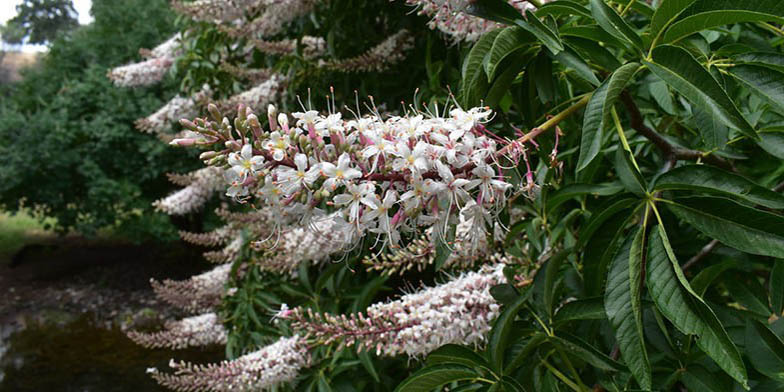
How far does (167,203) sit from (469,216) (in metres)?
2.49

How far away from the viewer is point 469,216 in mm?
678

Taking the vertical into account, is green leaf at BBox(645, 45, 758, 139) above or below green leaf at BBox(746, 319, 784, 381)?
above

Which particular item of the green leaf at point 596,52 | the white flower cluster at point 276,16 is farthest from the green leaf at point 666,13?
the white flower cluster at point 276,16

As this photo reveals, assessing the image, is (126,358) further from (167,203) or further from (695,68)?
(695,68)

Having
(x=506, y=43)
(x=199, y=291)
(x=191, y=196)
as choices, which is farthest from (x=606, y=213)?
(x=191, y=196)

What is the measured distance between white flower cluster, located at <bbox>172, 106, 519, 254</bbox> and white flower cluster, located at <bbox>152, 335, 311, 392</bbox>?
834mm

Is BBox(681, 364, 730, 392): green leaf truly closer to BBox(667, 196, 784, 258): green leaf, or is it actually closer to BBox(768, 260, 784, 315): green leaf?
BBox(768, 260, 784, 315): green leaf

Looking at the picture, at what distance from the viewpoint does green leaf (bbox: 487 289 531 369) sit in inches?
35.1

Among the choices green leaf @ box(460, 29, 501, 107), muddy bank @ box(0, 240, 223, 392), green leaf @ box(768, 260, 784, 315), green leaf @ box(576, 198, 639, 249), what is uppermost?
green leaf @ box(460, 29, 501, 107)

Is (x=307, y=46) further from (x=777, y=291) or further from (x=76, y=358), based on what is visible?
(x=76, y=358)

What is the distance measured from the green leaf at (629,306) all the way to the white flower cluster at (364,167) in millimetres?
184

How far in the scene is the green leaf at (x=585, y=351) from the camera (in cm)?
82

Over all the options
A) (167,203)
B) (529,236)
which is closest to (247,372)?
(529,236)

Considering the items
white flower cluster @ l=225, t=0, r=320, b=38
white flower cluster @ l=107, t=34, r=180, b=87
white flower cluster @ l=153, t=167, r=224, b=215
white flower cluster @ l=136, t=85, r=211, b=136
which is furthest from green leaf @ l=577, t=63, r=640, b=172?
white flower cluster @ l=107, t=34, r=180, b=87
